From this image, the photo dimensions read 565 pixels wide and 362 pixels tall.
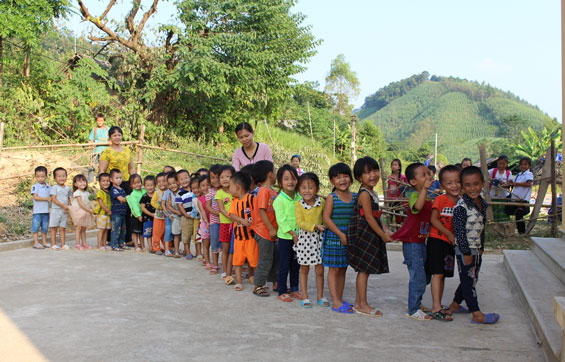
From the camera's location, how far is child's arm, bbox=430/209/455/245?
420 centimetres

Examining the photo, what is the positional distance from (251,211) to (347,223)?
119 centimetres

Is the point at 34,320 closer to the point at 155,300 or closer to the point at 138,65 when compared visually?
the point at 155,300

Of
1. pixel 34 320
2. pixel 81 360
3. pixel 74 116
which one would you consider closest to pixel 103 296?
pixel 34 320

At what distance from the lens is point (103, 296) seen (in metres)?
4.77

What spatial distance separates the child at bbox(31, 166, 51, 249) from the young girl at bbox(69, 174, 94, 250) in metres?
0.38

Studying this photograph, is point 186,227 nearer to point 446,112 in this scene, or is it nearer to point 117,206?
point 117,206

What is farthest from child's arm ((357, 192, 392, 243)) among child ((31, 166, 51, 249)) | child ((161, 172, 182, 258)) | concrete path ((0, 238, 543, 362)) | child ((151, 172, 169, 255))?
child ((31, 166, 51, 249))

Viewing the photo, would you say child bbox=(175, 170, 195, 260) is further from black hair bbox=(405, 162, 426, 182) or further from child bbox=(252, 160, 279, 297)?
black hair bbox=(405, 162, 426, 182)

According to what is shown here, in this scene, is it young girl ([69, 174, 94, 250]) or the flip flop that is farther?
young girl ([69, 174, 94, 250])

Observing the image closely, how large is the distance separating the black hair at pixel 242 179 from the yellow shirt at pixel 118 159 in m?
3.11

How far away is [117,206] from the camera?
773 cm

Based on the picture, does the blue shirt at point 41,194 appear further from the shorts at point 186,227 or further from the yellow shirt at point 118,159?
the shorts at point 186,227

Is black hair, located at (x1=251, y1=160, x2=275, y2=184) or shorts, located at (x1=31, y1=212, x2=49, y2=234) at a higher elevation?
black hair, located at (x1=251, y1=160, x2=275, y2=184)

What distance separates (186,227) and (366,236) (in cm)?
351
